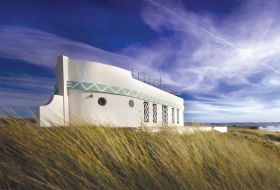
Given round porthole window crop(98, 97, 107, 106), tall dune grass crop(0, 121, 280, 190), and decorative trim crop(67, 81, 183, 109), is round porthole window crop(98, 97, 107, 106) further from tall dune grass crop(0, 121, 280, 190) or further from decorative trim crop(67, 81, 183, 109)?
tall dune grass crop(0, 121, 280, 190)

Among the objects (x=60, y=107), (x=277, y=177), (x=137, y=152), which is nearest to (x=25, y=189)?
(x=137, y=152)

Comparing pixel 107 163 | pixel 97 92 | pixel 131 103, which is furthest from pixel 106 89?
pixel 107 163

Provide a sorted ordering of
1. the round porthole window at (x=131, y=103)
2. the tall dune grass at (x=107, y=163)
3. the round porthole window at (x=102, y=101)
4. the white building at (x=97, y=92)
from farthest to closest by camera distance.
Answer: the round porthole window at (x=131, y=103)
the round porthole window at (x=102, y=101)
the white building at (x=97, y=92)
the tall dune grass at (x=107, y=163)

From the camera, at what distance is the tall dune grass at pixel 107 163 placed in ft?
10.5

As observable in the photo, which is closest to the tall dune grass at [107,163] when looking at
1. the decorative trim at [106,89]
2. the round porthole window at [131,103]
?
the decorative trim at [106,89]

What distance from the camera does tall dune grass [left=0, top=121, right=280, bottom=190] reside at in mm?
3193

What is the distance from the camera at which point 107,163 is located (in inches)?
145

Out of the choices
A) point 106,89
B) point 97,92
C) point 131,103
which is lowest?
point 131,103

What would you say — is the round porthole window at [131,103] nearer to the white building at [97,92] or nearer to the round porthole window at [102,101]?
the white building at [97,92]

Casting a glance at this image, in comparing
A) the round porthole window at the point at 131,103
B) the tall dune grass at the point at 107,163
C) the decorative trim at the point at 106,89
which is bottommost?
the tall dune grass at the point at 107,163

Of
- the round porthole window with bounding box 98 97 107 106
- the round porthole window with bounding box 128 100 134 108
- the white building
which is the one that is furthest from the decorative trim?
the round porthole window with bounding box 98 97 107 106

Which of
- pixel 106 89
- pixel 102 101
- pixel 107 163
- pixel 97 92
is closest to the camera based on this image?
pixel 107 163

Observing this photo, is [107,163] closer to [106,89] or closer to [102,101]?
[102,101]

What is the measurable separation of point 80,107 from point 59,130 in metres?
15.4
